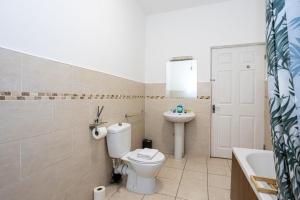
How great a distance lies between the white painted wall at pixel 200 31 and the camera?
8.61ft

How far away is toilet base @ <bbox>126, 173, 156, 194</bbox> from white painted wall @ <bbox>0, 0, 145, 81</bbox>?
1.30m

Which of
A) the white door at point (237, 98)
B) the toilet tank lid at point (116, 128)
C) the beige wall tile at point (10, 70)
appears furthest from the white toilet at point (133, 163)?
the white door at point (237, 98)

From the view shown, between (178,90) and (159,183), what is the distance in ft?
5.40

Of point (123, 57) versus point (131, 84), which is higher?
point (123, 57)

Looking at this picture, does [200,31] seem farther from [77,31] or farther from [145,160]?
[145,160]

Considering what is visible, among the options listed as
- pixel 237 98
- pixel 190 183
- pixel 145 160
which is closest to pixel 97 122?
pixel 145 160

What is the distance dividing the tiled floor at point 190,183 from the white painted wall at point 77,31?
1.44 meters

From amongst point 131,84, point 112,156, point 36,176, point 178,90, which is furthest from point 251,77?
point 36,176

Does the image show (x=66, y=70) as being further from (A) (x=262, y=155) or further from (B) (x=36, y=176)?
(A) (x=262, y=155)

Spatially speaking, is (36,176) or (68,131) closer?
(36,176)

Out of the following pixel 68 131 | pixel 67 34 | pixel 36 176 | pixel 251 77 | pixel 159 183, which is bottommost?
pixel 159 183

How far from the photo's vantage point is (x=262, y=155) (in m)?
1.61

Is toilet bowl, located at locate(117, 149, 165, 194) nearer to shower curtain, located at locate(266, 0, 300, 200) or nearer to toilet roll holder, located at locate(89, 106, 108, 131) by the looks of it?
toilet roll holder, located at locate(89, 106, 108, 131)

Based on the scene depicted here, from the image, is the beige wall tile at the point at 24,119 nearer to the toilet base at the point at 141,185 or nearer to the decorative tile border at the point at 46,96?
the decorative tile border at the point at 46,96
